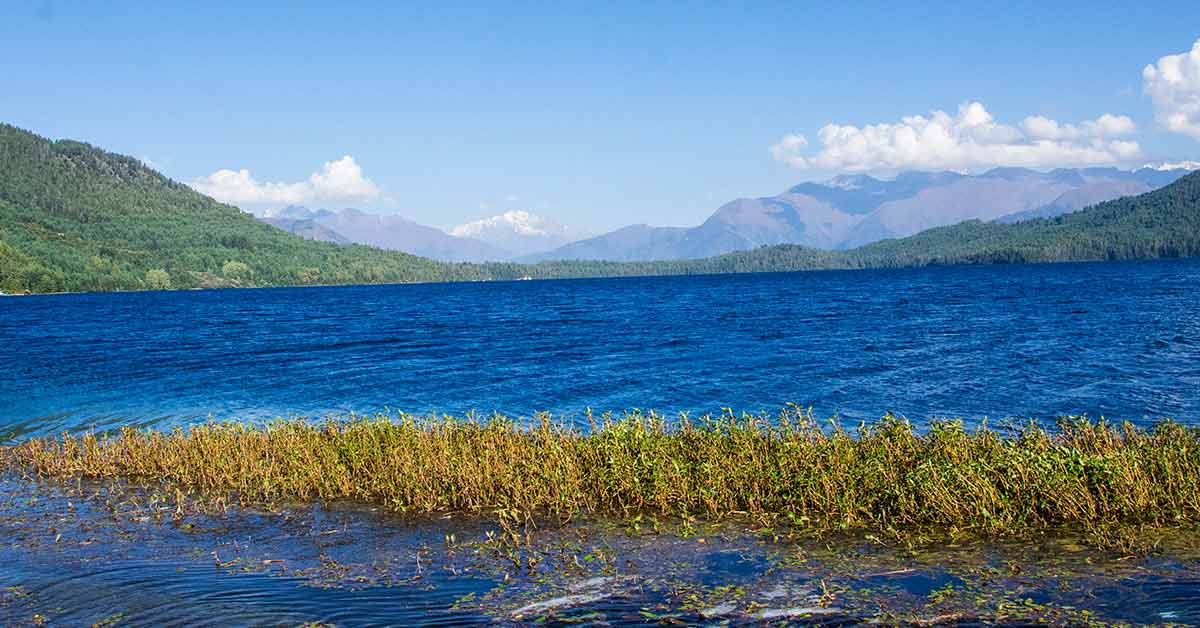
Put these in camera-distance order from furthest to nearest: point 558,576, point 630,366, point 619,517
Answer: point 630,366 → point 619,517 → point 558,576

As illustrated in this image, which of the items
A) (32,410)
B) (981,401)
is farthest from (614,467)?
(32,410)

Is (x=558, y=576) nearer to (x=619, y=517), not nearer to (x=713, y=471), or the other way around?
(x=619, y=517)

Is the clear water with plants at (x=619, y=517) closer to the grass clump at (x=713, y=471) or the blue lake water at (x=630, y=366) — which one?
the grass clump at (x=713, y=471)

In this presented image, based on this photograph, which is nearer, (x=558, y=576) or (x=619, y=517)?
(x=558, y=576)

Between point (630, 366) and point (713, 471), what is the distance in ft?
107

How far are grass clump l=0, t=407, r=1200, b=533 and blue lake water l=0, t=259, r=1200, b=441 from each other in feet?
40.6

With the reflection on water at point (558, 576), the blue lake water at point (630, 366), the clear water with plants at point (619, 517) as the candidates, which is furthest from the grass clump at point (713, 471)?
the blue lake water at point (630, 366)

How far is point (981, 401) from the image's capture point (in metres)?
36.3

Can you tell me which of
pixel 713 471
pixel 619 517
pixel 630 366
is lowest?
pixel 630 366

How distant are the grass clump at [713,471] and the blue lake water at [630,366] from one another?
12.4m

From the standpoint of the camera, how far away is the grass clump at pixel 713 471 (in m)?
16.7

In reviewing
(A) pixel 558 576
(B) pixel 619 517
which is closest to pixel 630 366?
(B) pixel 619 517

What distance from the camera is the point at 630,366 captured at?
51.8 meters

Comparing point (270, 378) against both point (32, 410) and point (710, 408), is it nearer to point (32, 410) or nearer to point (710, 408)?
point (32, 410)
